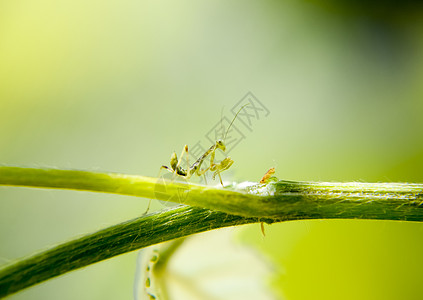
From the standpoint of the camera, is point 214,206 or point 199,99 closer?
point 214,206

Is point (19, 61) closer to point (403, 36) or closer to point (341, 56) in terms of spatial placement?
point (341, 56)

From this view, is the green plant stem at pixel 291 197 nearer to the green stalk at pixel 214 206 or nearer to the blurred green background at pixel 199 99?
the green stalk at pixel 214 206

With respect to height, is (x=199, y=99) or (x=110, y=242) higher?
(x=199, y=99)

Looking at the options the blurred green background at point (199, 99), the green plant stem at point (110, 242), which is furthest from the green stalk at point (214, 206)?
A: the blurred green background at point (199, 99)

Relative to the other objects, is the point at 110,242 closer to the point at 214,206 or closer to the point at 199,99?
the point at 214,206

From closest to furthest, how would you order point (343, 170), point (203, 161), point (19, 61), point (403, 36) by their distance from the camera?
point (203, 161), point (343, 170), point (19, 61), point (403, 36)

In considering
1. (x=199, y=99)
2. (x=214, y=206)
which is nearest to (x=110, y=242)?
(x=214, y=206)

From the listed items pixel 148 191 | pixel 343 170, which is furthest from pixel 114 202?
pixel 148 191
